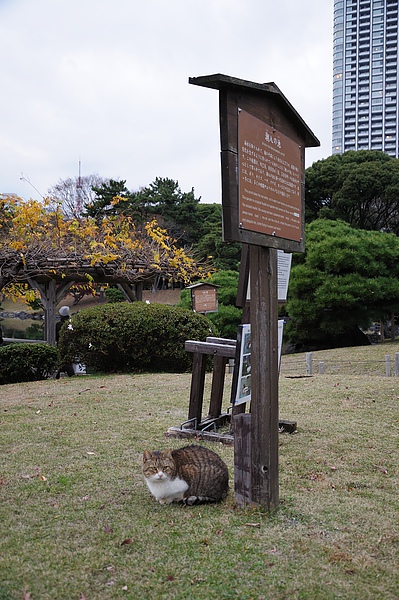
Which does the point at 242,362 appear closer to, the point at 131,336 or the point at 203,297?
the point at 131,336

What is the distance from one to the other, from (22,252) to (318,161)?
2539cm

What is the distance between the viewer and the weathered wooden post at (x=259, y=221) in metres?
3.34

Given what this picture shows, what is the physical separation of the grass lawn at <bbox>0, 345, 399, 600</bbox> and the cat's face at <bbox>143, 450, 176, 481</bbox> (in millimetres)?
256

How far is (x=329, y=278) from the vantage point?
67.7 feet

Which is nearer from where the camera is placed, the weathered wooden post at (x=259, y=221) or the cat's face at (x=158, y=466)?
the weathered wooden post at (x=259, y=221)

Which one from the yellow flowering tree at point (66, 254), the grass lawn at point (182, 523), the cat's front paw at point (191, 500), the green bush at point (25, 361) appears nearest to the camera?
the grass lawn at point (182, 523)

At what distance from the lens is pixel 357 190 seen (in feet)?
97.6

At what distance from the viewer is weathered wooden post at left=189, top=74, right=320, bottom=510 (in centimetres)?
334

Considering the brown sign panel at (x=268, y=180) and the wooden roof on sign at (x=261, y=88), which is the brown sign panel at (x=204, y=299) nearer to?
the wooden roof on sign at (x=261, y=88)

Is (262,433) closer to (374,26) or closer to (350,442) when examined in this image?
(350,442)

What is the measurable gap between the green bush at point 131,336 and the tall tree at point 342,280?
9.58 metres

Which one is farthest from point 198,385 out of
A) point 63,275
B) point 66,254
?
point 63,275

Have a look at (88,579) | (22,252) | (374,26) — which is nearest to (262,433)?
(88,579)

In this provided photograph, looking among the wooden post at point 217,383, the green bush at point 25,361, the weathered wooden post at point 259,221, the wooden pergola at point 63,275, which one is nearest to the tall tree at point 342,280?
the wooden pergola at point 63,275
